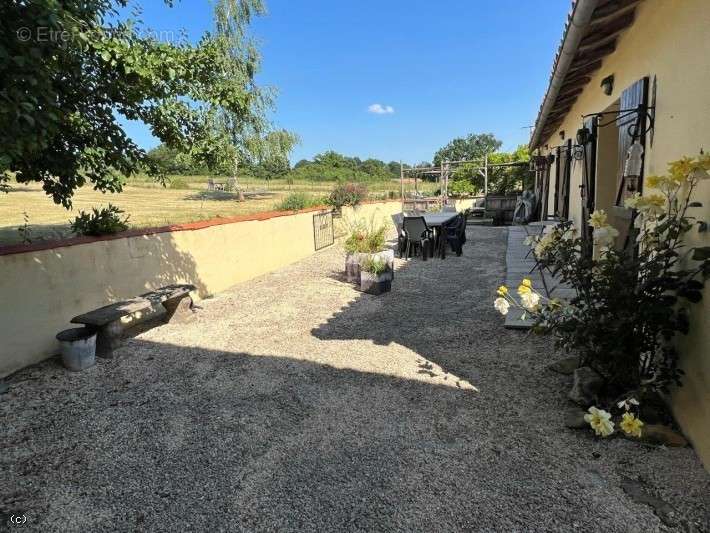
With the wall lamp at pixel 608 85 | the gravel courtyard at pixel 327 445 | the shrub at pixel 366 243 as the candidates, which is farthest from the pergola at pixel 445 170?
the gravel courtyard at pixel 327 445

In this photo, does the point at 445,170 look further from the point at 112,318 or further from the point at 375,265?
the point at 112,318

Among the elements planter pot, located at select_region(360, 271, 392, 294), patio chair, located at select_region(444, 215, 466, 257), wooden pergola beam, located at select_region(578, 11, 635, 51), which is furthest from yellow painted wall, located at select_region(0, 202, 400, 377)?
wooden pergola beam, located at select_region(578, 11, 635, 51)

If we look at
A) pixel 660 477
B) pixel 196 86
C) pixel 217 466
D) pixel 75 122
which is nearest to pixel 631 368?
pixel 660 477

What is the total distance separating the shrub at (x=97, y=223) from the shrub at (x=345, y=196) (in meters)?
8.10

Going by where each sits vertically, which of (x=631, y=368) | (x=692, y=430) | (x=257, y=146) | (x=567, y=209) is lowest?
(x=692, y=430)

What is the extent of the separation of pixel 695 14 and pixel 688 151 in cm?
72

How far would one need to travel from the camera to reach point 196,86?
3705mm

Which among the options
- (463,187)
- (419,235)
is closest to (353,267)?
(419,235)

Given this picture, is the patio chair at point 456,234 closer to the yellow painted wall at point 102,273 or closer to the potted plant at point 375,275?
the potted plant at point 375,275

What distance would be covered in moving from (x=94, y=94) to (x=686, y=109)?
4243 mm

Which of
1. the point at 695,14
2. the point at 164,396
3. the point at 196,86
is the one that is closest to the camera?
the point at 695,14

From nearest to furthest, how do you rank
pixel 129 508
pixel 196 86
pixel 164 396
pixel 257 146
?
pixel 129 508
pixel 164 396
pixel 196 86
pixel 257 146

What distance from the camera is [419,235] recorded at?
8.86 meters

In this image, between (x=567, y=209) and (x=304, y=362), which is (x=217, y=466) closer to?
(x=304, y=362)
